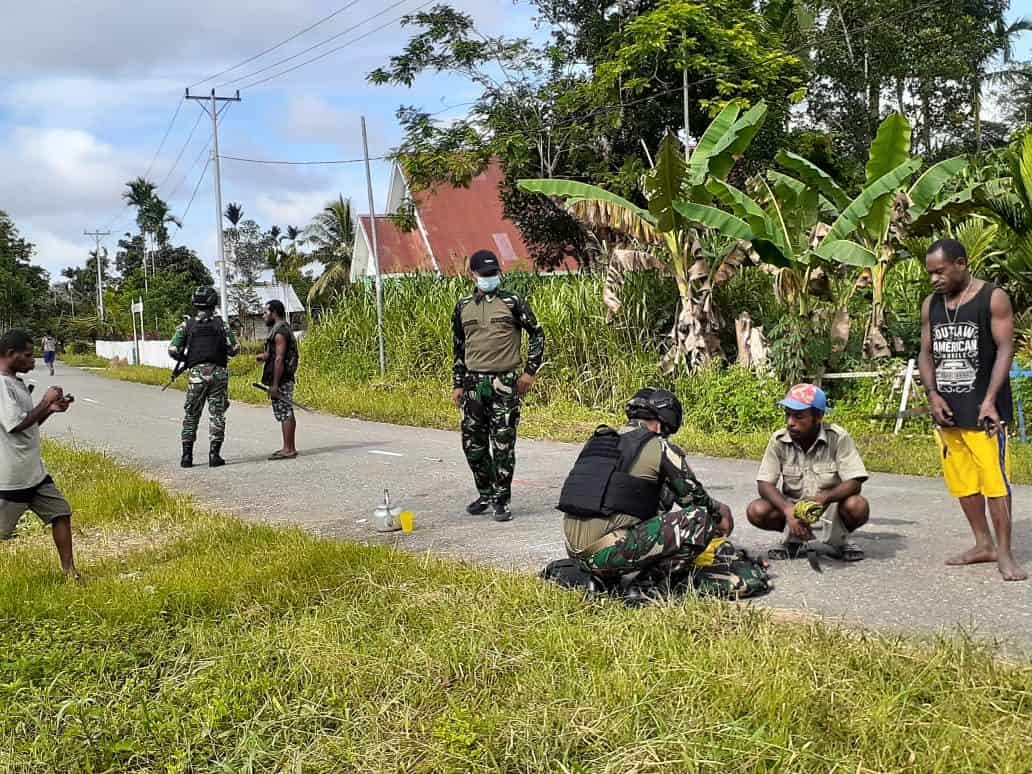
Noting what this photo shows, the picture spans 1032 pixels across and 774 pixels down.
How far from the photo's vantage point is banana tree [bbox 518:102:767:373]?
12.5m

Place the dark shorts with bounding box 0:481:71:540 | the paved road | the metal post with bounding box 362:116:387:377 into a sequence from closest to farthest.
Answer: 1. the paved road
2. the dark shorts with bounding box 0:481:71:540
3. the metal post with bounding box 362:116:387:377

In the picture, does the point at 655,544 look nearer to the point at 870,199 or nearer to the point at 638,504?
the point at 638,504

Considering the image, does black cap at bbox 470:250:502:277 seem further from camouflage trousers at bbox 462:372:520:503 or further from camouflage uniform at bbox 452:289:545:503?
camouflage trousers at bbox 462:372:520:503

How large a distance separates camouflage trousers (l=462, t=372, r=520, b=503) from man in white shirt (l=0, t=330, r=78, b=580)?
296cm

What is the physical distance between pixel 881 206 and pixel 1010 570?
788 centimetres

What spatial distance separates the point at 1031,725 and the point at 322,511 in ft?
20.7

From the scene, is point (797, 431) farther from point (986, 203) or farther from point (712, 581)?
point (986, 203)

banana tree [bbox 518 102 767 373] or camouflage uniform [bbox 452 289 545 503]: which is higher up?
banana tree [bbox 518 102 767 373]

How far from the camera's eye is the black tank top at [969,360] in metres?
5.45

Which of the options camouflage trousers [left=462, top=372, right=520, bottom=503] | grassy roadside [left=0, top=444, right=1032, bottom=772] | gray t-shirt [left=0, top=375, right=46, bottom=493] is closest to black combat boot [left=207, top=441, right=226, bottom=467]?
camouflage trousers [left=462, top=372, right=520, bottom=503]

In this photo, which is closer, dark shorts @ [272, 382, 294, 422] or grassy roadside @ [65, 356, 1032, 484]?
grassy roadside @ [65, 356, 1032, 484]

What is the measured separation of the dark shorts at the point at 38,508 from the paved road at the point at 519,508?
2121 millimetres

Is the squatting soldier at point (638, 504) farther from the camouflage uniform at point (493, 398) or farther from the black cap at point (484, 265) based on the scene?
the black cap at point (484, 265)

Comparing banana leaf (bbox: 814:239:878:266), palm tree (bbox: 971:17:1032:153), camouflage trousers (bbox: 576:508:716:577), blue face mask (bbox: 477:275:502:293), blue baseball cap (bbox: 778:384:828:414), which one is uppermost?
palm tree (bbox: 971:17:1032:153)
